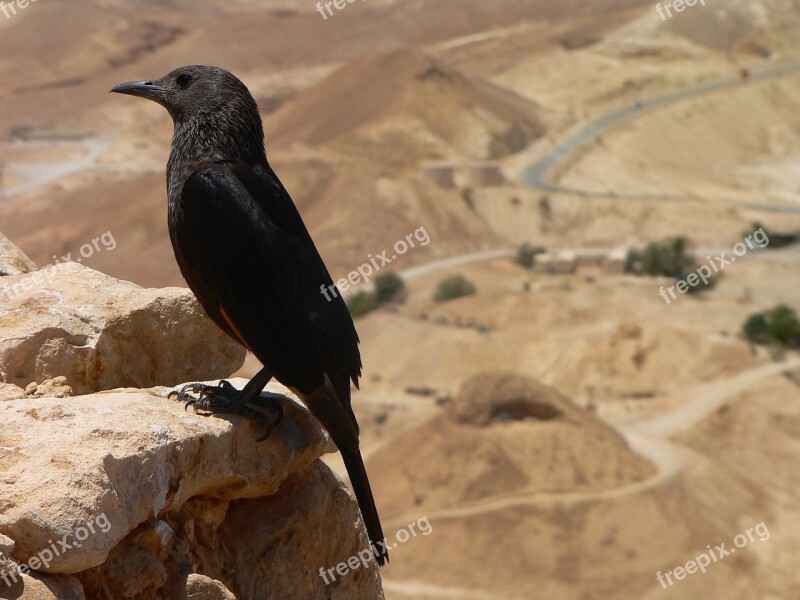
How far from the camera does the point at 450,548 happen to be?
22203 millimetres

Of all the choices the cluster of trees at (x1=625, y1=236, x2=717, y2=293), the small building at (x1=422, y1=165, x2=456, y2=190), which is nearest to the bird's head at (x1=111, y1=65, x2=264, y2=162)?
the cluster of trees at (x1=625, y1=236, x2=717, y2=293)

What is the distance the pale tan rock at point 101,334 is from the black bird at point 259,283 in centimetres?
67

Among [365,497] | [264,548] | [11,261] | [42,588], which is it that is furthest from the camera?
[11,261]

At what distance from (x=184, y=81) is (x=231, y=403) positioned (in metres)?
2.12

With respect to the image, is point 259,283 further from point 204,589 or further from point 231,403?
point 204,589

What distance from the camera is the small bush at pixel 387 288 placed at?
44.6 m

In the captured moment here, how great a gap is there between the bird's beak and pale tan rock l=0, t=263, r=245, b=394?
1.17m

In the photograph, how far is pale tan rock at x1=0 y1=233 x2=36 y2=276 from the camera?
7.30m

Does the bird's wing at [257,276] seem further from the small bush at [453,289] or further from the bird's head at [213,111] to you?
the small bush at [453,289]

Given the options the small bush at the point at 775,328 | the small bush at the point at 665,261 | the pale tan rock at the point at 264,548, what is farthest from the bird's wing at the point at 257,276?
the small bush at the point at 665,261

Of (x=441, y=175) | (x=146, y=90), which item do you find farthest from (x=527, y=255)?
(x=146, y=90)

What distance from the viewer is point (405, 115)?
64812 mm

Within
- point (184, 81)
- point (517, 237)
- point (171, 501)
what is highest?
point (184, 81)
